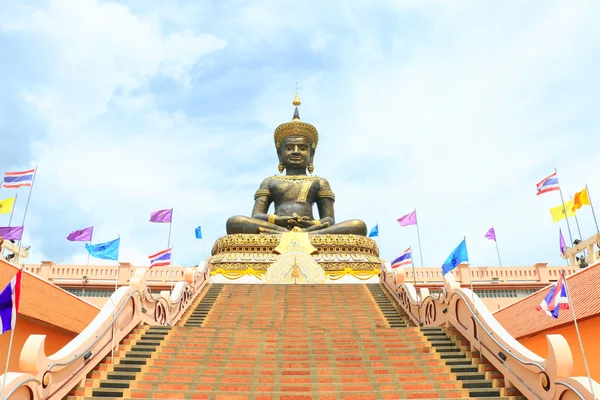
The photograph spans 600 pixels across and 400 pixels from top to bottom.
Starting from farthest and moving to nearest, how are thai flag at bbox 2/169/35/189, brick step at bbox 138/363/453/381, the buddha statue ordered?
1. the buddha statue
2. thai flag at bbox 2/169/35/189
3. brick step at bbox 138/363/453/381

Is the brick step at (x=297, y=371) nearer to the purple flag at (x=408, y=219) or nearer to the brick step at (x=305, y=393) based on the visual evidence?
the brick step at (x=305, y=393)

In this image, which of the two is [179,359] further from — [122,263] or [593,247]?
[593,247]

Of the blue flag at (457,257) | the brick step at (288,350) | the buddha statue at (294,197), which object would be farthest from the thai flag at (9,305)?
the buddha statue at (294,197)

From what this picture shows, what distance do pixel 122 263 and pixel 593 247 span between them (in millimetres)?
20604

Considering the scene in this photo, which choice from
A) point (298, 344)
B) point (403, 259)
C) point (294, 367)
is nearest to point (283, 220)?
point (403, 259)

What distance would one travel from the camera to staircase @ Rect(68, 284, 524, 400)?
23.1ft

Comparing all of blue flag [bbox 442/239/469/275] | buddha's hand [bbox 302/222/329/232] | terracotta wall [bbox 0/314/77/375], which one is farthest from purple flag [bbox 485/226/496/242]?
terracotta wall [bbox 0/314/77/375]

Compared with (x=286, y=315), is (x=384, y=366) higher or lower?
lower

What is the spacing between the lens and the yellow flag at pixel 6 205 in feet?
61.2

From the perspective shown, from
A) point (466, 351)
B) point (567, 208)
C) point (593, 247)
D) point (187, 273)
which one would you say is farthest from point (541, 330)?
point (593, 247)

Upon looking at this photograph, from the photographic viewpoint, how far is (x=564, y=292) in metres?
6.86

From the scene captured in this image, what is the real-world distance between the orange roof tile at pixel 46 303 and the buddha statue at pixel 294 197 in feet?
36.2

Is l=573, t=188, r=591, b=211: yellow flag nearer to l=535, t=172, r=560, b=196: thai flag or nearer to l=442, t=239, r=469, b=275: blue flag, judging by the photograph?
l=535, t=172, r=560, b=196: thai flag

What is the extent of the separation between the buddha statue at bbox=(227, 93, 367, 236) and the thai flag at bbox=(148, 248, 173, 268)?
377 centimetres
